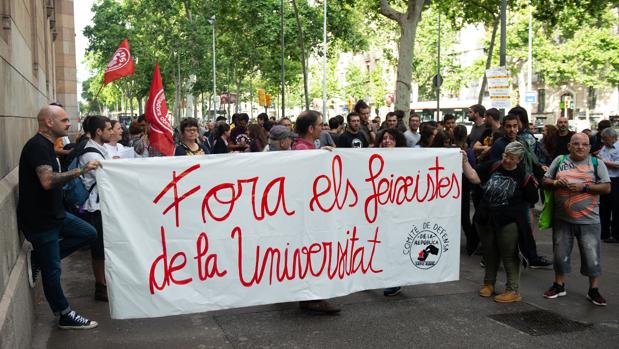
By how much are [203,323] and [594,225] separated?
12.3 feet

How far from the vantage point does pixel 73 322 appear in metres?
5.28

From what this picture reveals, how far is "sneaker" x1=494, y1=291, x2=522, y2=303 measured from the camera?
6172 millimetres

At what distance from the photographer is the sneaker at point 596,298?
20.1 feet

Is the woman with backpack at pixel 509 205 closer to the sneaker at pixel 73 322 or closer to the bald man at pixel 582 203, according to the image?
the bald man at pixel 582 203

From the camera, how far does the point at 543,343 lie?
5.04 m

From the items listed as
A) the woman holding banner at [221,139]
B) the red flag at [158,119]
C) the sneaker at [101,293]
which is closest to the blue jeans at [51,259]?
the sneaker at [101,293]

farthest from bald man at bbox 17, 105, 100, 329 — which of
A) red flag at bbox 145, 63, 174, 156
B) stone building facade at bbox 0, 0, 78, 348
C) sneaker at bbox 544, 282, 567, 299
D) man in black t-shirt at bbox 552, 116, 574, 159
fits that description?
man in black t-shirt at bbox 552, 116, 574, 159

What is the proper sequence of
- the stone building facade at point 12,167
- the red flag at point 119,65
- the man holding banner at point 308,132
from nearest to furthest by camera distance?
the stone building facade at point 12,167, the man holding banner at point 308,132, the red flag at point 119,65

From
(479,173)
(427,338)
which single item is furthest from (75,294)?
(479,173)

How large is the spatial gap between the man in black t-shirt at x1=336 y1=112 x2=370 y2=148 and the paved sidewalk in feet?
9.35

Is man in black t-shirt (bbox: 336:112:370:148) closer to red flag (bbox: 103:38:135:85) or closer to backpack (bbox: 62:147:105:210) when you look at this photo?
backpack (bbox: 62:147:105:210)

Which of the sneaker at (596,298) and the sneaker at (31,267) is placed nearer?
the sneaker at (31,267)

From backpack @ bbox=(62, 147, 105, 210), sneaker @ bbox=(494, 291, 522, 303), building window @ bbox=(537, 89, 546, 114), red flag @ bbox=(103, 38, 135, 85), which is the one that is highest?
building window @ bbox=(537, 89, 546, 114)

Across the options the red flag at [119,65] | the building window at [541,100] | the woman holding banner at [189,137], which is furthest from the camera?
the building window at [541,100]
